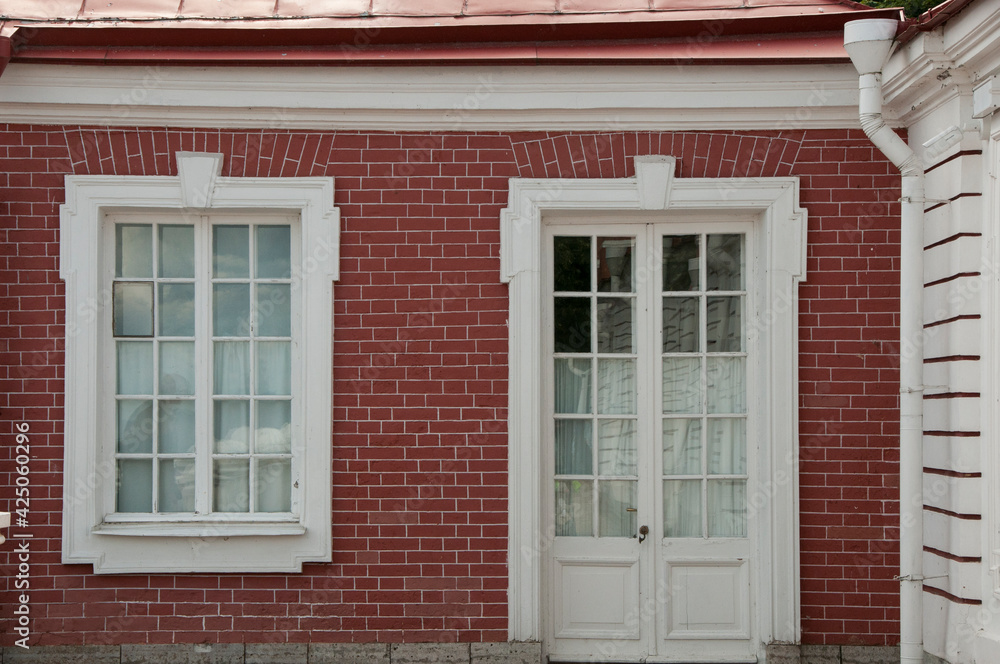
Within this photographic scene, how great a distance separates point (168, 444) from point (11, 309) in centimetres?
117

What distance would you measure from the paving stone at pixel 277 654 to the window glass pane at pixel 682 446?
92.8 inches

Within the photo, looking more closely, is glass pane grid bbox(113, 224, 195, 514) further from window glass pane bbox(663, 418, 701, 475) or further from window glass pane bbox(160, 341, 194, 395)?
window glass pane bbox(663, 418, 701, 475)

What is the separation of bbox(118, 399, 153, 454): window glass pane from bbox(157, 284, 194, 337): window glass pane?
45 centimetres

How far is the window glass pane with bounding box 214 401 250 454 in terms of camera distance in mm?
5527

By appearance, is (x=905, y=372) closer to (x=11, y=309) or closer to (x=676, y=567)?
(x=676, y=567)

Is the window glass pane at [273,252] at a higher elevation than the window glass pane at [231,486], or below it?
higher

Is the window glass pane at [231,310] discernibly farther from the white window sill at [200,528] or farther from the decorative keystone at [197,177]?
the white window sill at [200,528]

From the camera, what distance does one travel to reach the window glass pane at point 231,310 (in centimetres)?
555

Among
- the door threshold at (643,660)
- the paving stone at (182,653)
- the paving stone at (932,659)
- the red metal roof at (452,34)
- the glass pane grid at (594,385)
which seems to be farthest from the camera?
the glass pane grid at (594,385)

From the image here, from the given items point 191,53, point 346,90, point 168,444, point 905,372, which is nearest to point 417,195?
point 346,90

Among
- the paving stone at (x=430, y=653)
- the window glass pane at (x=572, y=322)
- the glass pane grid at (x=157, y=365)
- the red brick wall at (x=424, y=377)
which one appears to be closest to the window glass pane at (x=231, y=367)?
the glass pane grid at (x=157, y=365)

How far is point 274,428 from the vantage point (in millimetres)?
5539

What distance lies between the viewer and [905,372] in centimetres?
499

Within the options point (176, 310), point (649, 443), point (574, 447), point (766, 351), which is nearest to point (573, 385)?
point (574, 447)
